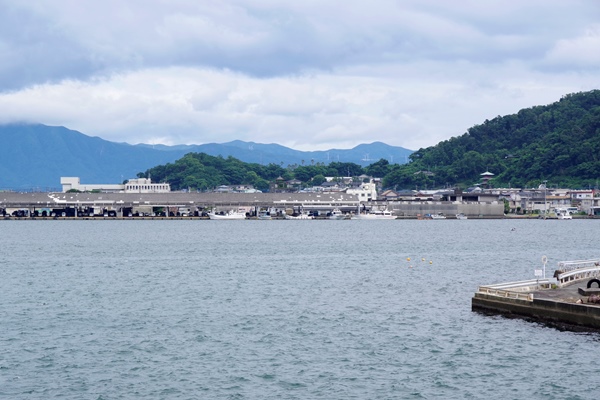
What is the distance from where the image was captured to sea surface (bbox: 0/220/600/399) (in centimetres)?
2798

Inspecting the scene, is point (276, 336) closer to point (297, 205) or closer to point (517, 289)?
point (517, 289)

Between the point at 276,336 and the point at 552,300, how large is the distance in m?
11.7

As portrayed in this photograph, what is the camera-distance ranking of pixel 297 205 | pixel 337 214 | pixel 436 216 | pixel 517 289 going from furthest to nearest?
pixel 297 205 → pixel 337 214 → pixel 436 216 → pixel 517 289

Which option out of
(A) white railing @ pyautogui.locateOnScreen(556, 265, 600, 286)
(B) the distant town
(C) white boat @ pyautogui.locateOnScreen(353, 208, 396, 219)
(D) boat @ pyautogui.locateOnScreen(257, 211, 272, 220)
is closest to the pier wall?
(A) white railing @ pyautogui.locateOnScreen(556, 265, 600, 286)

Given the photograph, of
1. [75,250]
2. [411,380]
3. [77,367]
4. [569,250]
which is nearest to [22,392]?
[77,367]

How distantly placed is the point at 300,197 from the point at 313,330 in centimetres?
15137

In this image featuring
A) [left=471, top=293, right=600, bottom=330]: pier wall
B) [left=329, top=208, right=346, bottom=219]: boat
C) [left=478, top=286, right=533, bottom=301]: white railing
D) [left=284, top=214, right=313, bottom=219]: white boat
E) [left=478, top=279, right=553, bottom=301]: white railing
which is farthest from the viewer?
[left=284, top=214, right=313, bottom=219]: white boat

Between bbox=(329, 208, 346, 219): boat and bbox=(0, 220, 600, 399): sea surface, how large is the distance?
111769 millimetres

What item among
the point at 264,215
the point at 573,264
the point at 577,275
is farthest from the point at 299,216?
the point at 577,275

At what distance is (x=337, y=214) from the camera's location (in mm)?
183875

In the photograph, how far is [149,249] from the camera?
85.4m

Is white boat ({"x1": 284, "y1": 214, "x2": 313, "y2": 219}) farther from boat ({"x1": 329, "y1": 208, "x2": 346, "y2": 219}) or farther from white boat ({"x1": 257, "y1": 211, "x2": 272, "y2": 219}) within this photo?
boat ({"x1": 329, "y1": 208, "x2": 346, "y2": 219})

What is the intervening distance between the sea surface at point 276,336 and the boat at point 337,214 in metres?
112

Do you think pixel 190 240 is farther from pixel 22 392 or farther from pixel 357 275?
pixel 22 392
